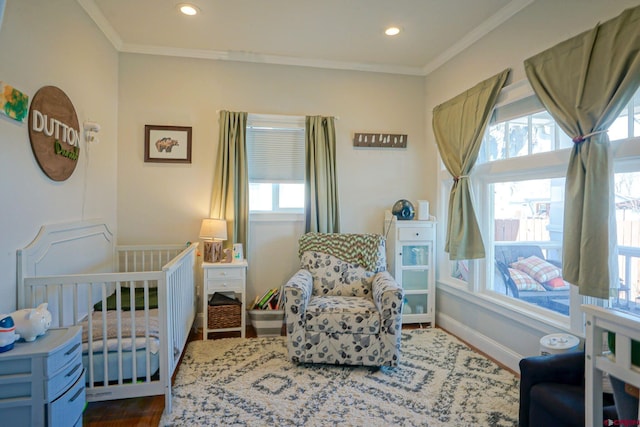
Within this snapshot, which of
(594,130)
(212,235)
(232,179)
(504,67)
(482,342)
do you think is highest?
(504,67)

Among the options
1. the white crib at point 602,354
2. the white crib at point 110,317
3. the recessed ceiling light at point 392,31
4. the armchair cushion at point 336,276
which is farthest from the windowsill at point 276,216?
the white crib at point 602,354

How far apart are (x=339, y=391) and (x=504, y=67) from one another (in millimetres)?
2635

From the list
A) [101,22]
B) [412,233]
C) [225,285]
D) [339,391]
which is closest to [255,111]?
[101,22]

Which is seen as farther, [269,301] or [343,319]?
[269,301]

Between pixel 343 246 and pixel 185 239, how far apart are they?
1.57 metres

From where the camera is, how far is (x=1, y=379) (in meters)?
1.42

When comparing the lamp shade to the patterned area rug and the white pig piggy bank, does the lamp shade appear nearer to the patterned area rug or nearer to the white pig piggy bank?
the patterned area rug

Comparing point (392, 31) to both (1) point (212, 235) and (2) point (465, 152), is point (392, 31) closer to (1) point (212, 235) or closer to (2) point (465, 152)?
(2) point (465, 152)

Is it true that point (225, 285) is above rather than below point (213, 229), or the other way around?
below

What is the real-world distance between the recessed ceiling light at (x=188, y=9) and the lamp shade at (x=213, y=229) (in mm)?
1685

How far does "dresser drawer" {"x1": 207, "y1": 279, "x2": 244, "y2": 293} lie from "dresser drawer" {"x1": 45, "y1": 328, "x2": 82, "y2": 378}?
1.31 m

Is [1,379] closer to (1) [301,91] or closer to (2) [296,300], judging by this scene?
(2) [296,300]

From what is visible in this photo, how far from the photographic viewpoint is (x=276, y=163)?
3.49m

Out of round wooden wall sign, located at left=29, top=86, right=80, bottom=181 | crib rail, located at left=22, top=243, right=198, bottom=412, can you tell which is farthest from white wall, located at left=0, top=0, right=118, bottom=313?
crib rail, located at left=22, top=243, right=198, bottom=412
